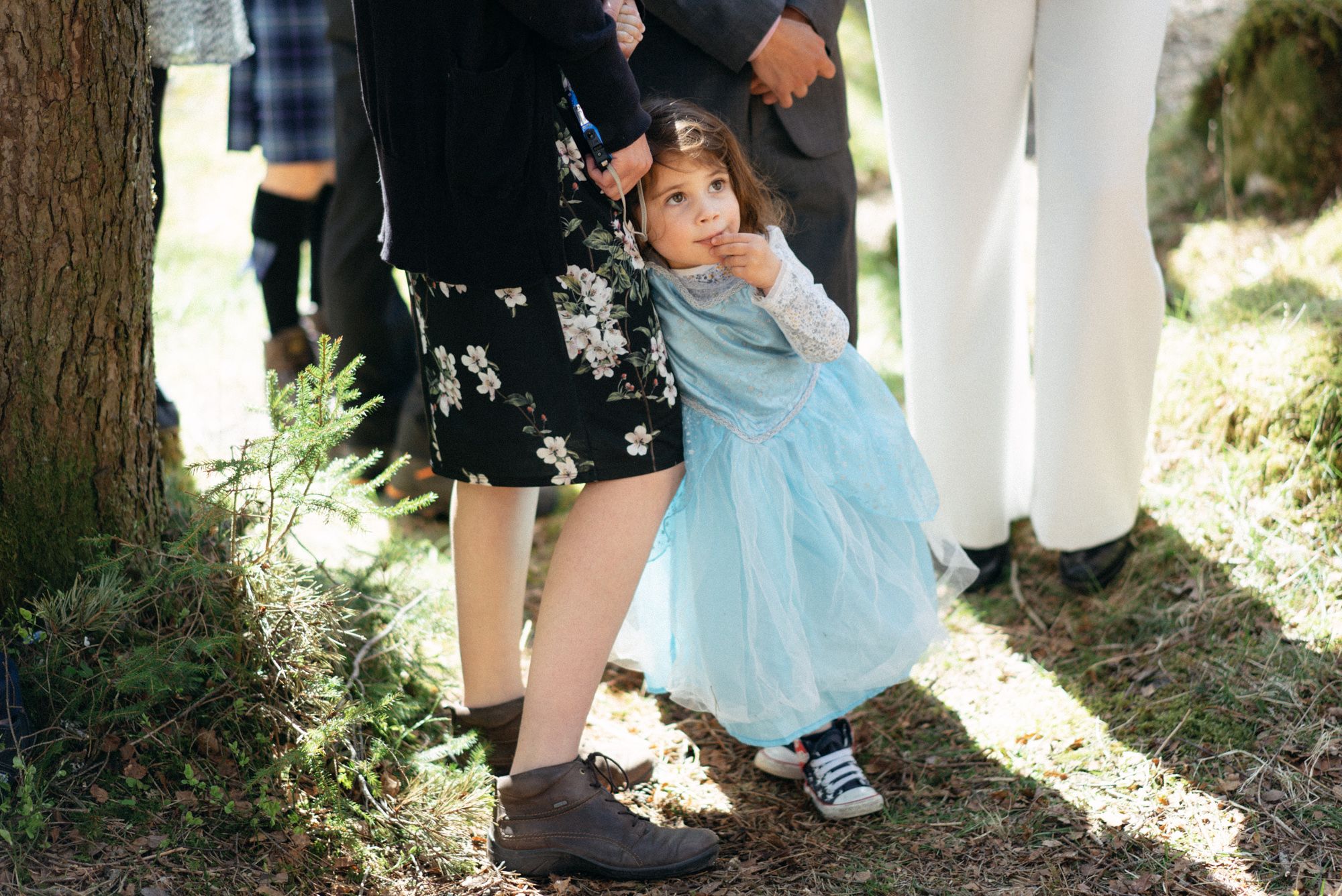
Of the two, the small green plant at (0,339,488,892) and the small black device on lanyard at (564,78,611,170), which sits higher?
the small black device on lanyard at (564,78,611,170)

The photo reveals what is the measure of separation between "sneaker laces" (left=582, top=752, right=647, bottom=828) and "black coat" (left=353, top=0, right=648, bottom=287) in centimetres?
76

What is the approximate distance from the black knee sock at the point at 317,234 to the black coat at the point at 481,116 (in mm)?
1983

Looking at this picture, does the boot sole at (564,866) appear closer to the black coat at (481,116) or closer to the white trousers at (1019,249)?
the black coat at (481,116)

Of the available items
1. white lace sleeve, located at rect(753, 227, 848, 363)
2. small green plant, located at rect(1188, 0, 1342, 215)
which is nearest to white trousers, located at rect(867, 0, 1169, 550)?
white lace sleeve, located at rect(753, 227, 848, 363)

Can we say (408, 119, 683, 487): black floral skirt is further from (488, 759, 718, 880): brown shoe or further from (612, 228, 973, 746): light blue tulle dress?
(488, 759, 718, 880): brown shoe

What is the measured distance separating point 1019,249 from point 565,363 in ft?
4.06

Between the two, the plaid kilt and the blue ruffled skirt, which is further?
the plaid kilt

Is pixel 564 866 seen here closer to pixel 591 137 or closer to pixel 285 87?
pixel 591 137

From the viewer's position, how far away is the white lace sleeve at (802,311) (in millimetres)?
1710

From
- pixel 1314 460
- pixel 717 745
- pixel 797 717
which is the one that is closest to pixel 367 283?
pixel 717 745

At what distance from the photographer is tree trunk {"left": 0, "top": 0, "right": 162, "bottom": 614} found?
1.67 meters

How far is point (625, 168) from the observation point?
5.24 ft

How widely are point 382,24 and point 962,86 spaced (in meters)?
1.22

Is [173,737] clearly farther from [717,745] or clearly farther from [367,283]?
[367,283]
